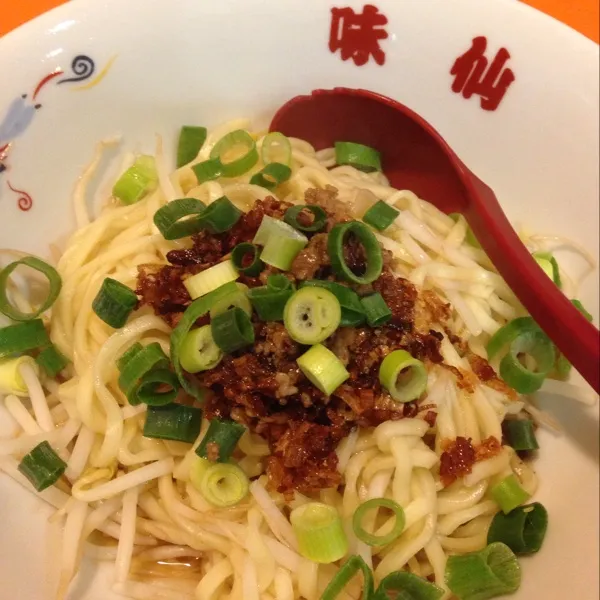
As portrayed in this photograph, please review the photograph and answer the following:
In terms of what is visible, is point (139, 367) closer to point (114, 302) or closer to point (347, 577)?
point (114, 302)

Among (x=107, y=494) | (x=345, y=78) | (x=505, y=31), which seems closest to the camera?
(x=107, y=494)

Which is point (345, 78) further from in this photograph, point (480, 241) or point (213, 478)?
point (213, 478)

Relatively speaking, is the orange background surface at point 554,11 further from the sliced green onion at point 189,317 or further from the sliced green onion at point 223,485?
the sliced green onion at point 223,485

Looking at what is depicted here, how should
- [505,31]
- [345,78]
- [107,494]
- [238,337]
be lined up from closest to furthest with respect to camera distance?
[238,337]
[107,494]
[505,31]
[345,78]

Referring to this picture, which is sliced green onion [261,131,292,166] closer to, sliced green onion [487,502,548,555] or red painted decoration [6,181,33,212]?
red painted decoration [6,181,33,212]

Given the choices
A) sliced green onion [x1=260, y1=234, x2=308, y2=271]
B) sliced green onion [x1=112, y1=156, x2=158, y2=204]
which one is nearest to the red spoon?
sliced green onion [x1=112, y1=156, x2=158, y2=204]

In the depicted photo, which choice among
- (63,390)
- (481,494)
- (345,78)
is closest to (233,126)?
(345,78)
